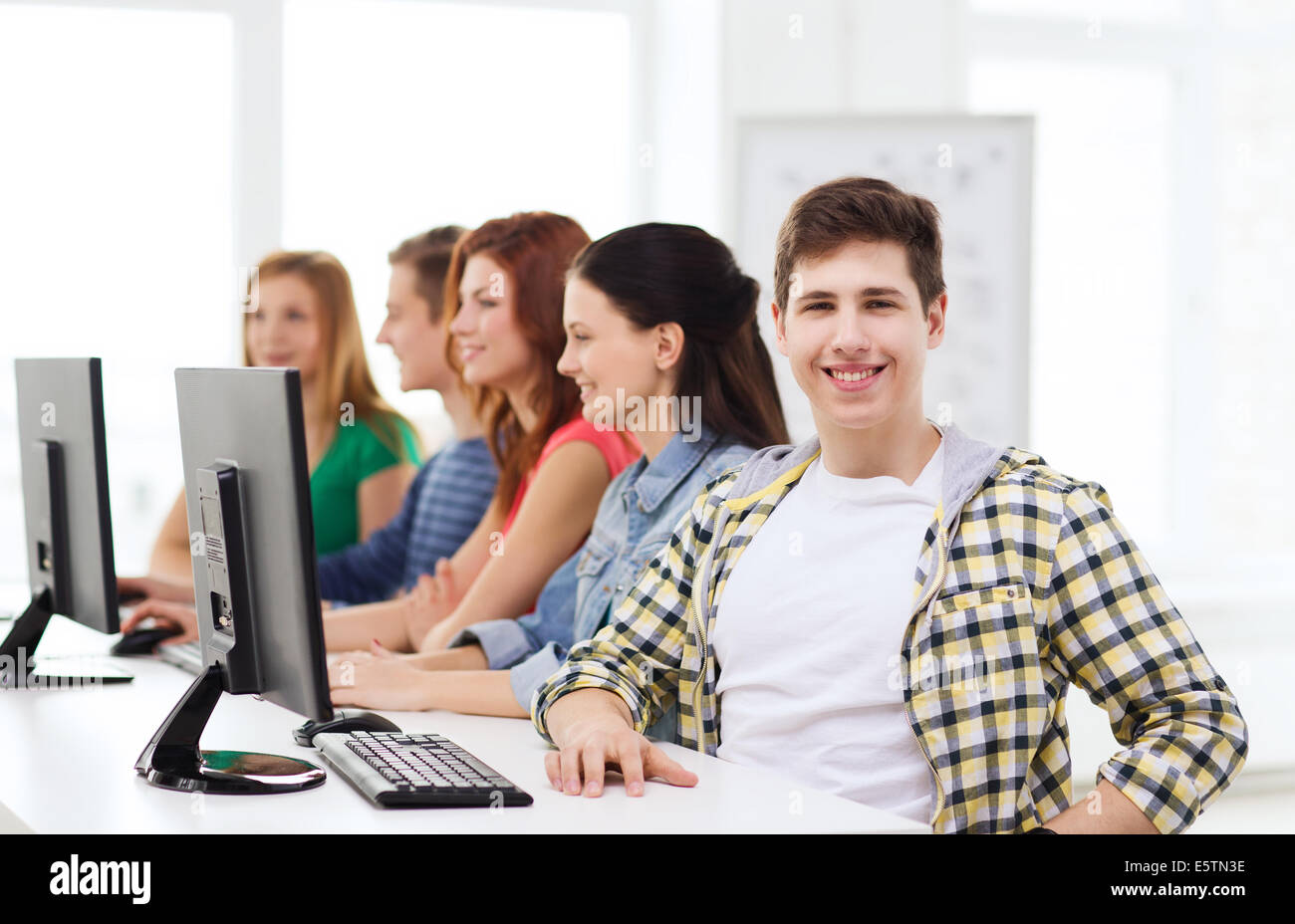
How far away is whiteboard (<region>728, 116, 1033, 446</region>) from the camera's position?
12.0 ft

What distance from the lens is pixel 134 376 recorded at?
3.99 meters

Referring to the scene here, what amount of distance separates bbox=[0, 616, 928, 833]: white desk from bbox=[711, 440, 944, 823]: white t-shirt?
0.22 ft

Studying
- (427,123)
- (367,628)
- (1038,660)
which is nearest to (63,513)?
(367,628)

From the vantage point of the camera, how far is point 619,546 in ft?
6.68

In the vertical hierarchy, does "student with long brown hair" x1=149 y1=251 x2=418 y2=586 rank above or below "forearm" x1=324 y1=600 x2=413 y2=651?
above

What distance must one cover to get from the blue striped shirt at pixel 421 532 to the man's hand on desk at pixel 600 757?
130cm

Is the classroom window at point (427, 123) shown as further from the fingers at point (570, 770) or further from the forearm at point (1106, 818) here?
the forearm at point (1106, 818)

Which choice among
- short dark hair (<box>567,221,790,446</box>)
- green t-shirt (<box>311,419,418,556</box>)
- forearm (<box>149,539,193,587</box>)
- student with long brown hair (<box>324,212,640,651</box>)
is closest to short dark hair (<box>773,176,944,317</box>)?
short dark hair (<box>567,221,790,446</box>)

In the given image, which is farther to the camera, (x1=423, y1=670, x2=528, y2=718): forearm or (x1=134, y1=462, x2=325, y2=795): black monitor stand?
(x1=423, y1=670, x2=528, y2=718): forearm

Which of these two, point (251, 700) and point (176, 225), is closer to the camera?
point (251, 700)

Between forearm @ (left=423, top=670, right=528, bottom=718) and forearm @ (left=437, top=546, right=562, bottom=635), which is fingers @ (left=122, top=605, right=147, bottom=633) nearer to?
forearm @ (left=437, top=546, right=562, bottom=635)

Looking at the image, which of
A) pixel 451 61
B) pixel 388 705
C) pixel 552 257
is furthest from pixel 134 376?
pixel 388 705

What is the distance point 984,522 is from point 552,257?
119 cm
